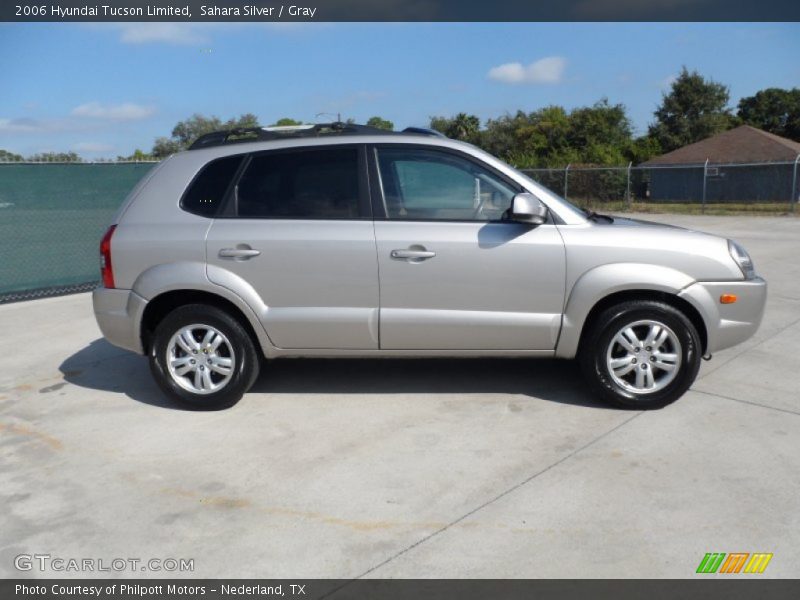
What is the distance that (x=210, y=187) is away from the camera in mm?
5113

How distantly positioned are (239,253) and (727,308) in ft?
10.8

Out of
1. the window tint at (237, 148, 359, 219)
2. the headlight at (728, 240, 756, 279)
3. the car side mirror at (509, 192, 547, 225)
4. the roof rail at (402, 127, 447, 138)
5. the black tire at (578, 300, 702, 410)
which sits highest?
the roof rail at (402, 127, 447, 138)

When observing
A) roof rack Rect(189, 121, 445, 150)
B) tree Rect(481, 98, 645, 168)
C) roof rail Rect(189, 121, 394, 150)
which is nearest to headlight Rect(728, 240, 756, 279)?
roof rack Rect(189, 121, 445, 150)

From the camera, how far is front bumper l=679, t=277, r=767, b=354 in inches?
187

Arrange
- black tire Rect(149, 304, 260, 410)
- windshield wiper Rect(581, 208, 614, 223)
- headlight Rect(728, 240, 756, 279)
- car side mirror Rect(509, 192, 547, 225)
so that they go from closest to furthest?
car side mirror Rect(509, 192, 547, 225)
headlight Rect(728, 240, 756, 279)
black tire Rect(149, 304, 260, 410)
windshield wiper Rect(581, 208, 614, 223)

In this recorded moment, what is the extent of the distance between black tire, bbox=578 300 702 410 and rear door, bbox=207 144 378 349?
1.49m

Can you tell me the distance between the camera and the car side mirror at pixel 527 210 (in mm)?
4602

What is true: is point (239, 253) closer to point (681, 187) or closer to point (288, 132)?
point (288, 132)

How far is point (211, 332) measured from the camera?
16.5 feet

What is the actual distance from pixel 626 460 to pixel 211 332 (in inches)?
112

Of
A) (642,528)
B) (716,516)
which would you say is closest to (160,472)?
(642,528)

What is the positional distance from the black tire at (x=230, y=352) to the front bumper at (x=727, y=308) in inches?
117

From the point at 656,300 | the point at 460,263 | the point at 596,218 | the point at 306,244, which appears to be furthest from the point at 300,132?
the point at 656,300

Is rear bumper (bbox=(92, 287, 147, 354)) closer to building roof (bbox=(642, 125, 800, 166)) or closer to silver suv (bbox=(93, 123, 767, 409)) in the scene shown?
silver suv (bbox=(93, 123, 767, 409))
